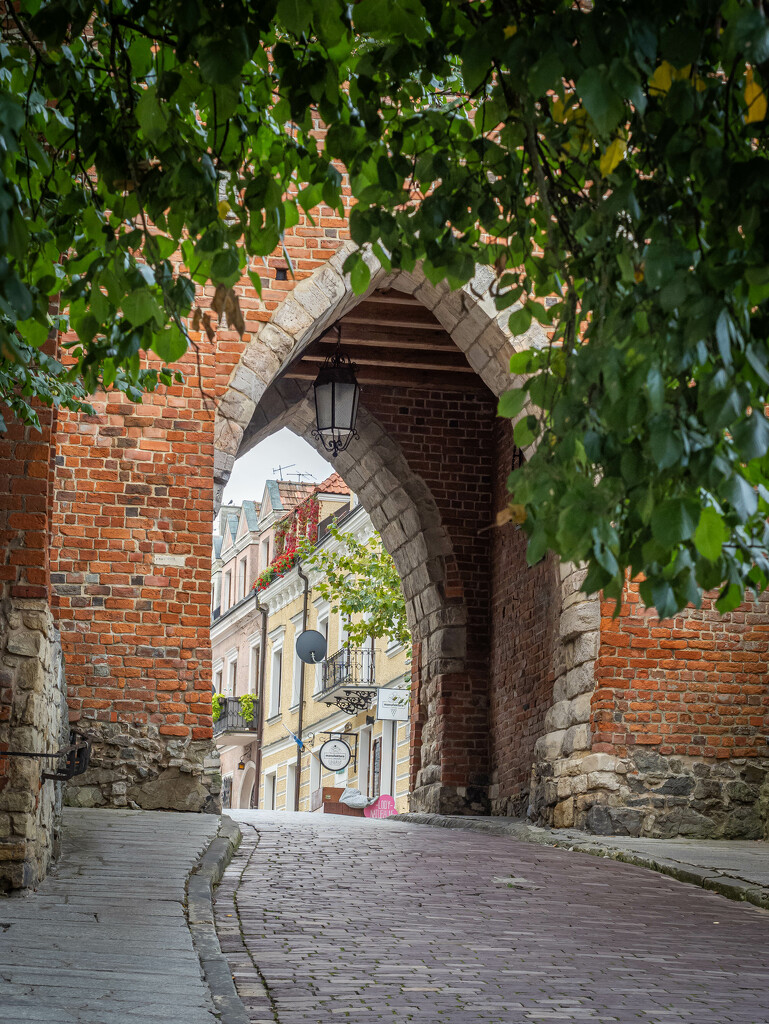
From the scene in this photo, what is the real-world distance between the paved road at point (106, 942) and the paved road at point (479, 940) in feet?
0.82

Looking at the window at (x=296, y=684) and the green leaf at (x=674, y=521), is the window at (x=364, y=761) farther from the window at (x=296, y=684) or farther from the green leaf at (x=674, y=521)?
the green leaf at (x=674, y=521)

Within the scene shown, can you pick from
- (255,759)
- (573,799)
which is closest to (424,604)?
(573,799)

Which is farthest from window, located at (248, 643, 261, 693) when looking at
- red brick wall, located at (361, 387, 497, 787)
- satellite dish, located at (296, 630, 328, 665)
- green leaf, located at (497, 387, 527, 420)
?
green leaf, located at (497, 387, 527, 420)

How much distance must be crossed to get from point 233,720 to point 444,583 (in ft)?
75.5

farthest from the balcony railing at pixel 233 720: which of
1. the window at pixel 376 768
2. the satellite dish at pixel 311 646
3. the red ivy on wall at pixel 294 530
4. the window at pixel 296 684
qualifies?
the satellite dish at pixel 311 646

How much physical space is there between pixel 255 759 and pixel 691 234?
3565cm

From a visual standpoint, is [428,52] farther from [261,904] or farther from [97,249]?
[261,904]

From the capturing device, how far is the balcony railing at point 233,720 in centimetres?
3647

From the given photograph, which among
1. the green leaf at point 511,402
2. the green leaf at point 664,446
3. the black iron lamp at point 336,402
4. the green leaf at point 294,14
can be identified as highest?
the black iron lamp at point 336,402

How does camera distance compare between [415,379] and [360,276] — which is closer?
[360,276]

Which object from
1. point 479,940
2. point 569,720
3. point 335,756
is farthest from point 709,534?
point 335,756

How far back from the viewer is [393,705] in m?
19.5

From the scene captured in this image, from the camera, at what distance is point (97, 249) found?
152 inches

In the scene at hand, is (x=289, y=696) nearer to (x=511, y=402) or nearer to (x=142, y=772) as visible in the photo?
(x=142, y=772)
